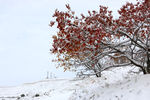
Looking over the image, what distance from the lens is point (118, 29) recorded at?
279 inches

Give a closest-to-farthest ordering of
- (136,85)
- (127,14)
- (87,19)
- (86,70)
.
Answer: (136,85), (87,19), (127,14), (86,70)

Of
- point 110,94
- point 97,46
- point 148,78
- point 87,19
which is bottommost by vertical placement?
point 110,94

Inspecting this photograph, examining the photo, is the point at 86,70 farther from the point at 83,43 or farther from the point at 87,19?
the point at 87,19

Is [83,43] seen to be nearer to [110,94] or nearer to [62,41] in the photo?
[62,41]

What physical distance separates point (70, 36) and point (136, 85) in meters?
3.51

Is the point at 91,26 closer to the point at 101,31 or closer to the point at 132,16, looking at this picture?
the point at 101,31

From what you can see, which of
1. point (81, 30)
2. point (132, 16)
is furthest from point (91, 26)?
point (132, 16)

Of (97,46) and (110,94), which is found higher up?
(97,46)

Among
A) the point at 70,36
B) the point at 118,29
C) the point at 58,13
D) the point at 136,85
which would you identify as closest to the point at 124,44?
the point at 118,29

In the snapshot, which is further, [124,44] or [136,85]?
[124,44]

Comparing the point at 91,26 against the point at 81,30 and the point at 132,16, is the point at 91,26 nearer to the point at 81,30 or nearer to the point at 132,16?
the point at 81,30

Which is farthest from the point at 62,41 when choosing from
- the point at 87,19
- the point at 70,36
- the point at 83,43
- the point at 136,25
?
the point at 136,25

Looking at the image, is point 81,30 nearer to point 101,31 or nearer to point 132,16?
point 101,31

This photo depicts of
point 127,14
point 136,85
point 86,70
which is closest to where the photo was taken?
point 136,85
